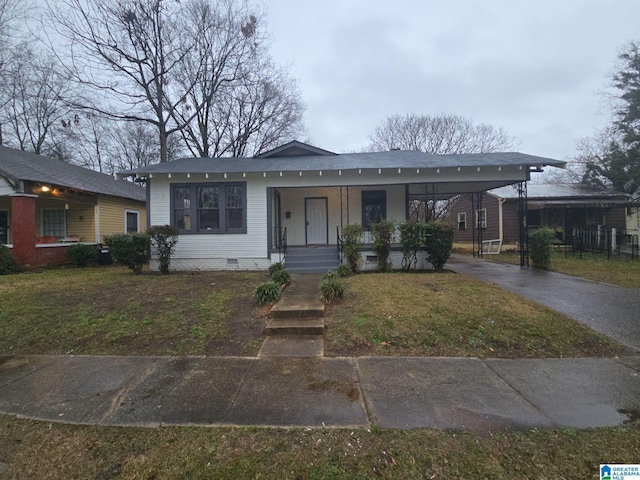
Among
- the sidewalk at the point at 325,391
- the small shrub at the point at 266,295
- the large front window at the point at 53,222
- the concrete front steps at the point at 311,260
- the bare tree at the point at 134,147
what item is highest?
the bare tree at the point at 134,147

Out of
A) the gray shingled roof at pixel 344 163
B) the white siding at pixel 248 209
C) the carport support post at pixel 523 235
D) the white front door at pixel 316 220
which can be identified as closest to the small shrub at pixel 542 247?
the carport support post at pixel 523 235

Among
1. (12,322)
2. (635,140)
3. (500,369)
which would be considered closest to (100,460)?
(500,369)

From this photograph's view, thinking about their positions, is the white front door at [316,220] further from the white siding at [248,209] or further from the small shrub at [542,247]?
the small shrub at [542,247]

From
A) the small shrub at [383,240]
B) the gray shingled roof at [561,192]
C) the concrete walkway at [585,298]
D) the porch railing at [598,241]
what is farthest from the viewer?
the gray shingled roof at [561,192]

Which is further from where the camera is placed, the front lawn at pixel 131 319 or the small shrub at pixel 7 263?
the small shrub at pixel 7 263

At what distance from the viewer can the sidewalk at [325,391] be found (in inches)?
98.3

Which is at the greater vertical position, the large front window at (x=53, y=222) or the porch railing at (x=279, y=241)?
the large front window at (x=53, y=222)

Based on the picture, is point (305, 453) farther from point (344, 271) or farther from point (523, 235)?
point (523, 235)

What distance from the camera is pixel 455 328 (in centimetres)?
448

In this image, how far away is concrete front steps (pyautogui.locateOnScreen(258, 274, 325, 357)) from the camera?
3943mm

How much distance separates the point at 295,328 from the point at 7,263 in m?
11.7

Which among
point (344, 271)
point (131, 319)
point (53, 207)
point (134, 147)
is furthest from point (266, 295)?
point (134, 147)

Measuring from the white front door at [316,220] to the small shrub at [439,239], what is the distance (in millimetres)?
4404

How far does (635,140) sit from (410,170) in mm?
18494
